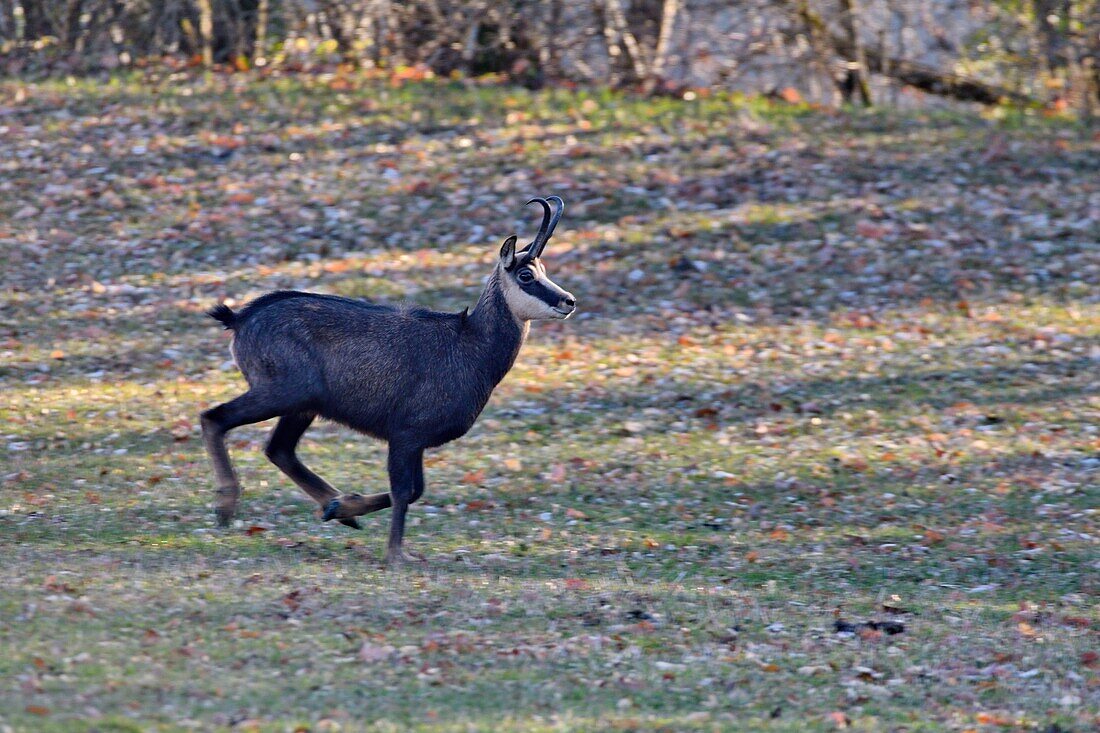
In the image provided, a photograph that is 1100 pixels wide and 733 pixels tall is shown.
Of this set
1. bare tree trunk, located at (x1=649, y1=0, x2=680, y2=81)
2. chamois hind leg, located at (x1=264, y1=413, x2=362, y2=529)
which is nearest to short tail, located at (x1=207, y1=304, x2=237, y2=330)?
chamois hind leg, located at (x1=264, y1=413, x2=362, y2=529)

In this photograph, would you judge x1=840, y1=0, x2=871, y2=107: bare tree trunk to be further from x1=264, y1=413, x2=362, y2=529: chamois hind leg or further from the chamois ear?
x1=264, y1=413, x2=362, y2=529: chamois hind leg

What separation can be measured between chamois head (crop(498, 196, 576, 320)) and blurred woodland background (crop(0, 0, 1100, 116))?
11.6m

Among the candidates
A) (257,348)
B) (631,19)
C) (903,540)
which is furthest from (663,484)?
(631,19)

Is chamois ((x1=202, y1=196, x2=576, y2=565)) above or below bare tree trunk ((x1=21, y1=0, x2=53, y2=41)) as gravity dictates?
below

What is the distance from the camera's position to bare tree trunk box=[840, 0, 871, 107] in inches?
793

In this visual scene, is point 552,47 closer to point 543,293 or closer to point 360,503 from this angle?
point 543,293

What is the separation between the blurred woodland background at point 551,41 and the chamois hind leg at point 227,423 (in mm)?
12189

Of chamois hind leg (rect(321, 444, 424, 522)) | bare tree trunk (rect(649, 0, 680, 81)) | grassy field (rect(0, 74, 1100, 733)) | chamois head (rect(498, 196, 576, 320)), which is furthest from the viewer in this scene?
bare tree trunk (rect(649, 0, 680, 81))

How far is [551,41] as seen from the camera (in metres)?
19.8

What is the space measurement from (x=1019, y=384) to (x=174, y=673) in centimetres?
909

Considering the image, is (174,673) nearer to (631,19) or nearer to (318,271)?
(318,271)

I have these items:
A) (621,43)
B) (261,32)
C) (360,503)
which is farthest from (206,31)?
(360,503)

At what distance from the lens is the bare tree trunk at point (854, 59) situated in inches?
793

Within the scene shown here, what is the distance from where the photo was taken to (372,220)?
16312 mm
